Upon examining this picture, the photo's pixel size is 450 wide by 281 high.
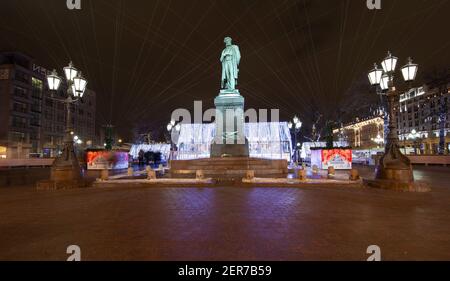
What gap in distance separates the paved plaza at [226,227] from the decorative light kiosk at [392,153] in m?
1.56

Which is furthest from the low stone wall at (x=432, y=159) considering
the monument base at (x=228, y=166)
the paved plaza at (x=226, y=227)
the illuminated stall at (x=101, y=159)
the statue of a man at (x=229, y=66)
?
the illuminated stall at (x=101, y=159)

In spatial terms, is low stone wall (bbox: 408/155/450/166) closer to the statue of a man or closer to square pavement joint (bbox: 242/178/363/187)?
the statue of a man

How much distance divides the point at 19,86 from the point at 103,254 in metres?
72.3

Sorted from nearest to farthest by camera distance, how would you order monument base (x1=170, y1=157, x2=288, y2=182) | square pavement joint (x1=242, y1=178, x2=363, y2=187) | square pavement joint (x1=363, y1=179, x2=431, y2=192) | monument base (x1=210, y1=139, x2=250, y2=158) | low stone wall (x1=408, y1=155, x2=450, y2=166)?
square pavement joint (x1=363, y1=179, x2=431, y2=192) → square pavement joint (x1=242, y1=178, x2=363, y2=187) → monument base (x1=170, y1=157, x2=288, y2=182) → monument base (x1=210, y1=139, x2=250, y2=158) → low stone wall (x1=408, y1=155, x2=450, y2=166)

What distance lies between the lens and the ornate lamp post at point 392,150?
36.0 feet

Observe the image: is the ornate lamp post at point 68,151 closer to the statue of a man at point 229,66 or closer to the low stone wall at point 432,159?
the statue of a man at point 229,66

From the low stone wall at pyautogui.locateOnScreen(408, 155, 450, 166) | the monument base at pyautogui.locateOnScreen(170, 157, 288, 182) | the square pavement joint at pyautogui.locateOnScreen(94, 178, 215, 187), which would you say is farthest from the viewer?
the low stone wall at pyautogui.locateOnScreen(408, 155, 450, 166)

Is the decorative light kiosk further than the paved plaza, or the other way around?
the decorative light kiosk

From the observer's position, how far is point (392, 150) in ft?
37.9

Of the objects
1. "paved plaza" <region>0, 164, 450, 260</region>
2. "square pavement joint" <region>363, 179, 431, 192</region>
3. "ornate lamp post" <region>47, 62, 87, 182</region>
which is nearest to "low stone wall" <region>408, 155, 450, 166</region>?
"square pavement joint" <region>363, 179, 431, 192</region>

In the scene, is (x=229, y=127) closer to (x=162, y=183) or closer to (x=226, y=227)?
(x=162, y=183)

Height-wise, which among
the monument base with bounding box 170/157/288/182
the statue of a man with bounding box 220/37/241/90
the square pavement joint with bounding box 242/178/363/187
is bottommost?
the square pavement joint with bounding box 242/178/363/187

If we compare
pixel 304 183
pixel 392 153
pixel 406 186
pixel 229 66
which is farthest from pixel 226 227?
pixel 229 66

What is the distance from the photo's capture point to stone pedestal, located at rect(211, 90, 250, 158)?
859 inches
